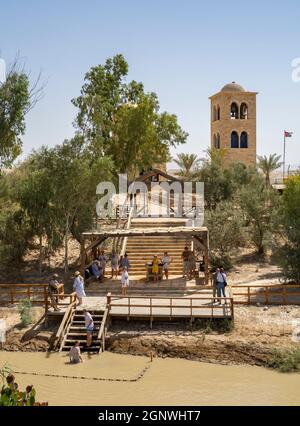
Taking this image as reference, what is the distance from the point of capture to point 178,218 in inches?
1346

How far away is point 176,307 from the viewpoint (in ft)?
66.1

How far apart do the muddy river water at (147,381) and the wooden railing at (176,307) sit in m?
2.05

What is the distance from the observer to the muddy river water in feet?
49.9

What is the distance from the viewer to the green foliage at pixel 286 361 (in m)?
17.1

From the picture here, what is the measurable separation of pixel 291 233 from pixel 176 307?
25.1 feet

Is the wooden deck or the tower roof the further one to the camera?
the tower roof

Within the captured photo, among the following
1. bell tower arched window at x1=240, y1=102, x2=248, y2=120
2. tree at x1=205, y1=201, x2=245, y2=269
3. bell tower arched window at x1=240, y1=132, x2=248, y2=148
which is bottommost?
tree at x1=205, y1=201, x2=245, y2=269

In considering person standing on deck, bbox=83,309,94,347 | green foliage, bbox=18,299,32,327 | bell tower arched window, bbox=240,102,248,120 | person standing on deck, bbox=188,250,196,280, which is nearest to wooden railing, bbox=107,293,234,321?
person standing on deck, bbox=83,309,94,347

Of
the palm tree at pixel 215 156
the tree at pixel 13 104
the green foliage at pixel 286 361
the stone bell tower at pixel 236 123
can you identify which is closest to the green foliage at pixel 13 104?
the tree at pixel 13 104

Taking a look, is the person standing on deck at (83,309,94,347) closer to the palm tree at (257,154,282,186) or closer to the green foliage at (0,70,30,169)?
the green foliage at (0,70,30,169)

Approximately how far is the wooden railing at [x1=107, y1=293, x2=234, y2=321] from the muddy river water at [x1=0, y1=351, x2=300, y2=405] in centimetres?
205

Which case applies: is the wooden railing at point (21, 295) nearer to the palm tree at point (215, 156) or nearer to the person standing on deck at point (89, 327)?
the person standing on deck at point (89, 327)
